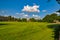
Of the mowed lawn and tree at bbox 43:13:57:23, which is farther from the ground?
tree at bbox 43:13:57:23

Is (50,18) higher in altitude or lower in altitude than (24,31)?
higher

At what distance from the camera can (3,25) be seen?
25.9ft

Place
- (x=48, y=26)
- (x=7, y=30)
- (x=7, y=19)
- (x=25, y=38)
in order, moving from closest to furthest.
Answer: (x=25, y=38) < (x=7, y=30) < (x=7, y=19) < (x=48, y=26)

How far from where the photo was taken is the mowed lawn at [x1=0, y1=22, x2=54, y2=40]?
683 centimetres

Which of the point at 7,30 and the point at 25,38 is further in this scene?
the point at 7,30

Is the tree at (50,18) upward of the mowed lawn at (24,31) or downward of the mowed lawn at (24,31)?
upward

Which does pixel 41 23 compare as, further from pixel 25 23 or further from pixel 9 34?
pixel 9 34

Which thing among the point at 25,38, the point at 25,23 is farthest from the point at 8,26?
the point at 25,38

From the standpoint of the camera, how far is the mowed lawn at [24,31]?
6.83 meters

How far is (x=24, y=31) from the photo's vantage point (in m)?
7.71

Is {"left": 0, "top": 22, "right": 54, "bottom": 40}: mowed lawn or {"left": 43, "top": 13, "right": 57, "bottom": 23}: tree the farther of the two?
{"left": 43, "top": 13, "right": 57, "bottom": 23}: tree

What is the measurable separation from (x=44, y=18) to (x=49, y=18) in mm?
577

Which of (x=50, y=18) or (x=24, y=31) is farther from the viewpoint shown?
(x=50, y=18)

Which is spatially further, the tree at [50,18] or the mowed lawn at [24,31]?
the tree at [50,18]
